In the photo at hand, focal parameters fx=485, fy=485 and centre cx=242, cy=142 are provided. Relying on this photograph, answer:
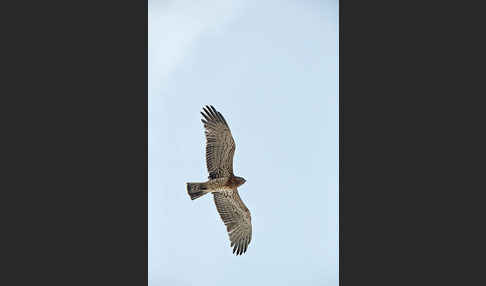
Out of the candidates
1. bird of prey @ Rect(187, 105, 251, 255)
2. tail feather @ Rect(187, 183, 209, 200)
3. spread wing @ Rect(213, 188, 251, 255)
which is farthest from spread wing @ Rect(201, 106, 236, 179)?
A: spread wing @ Rect(213, 188, 251, 255)

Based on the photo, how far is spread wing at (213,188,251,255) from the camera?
26.4ft

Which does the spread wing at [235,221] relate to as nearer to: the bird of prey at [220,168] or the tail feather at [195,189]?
the bird of prey at [220,168]

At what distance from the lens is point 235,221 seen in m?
8.12

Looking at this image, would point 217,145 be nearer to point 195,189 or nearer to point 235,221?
point 195,189

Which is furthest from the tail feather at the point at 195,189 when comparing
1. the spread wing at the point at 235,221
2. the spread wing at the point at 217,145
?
the spread wing at the point at 235,221

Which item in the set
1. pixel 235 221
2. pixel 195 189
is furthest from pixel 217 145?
pixel 235 221

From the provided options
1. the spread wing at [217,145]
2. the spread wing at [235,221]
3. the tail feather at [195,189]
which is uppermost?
the spread wing at [217,145]

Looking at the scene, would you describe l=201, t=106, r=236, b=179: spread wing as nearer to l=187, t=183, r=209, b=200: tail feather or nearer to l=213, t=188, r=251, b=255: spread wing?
l=187, t=183, r=209, b=200: tail feather

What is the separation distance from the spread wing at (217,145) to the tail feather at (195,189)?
20 cm

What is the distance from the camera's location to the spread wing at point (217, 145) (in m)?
7.60
